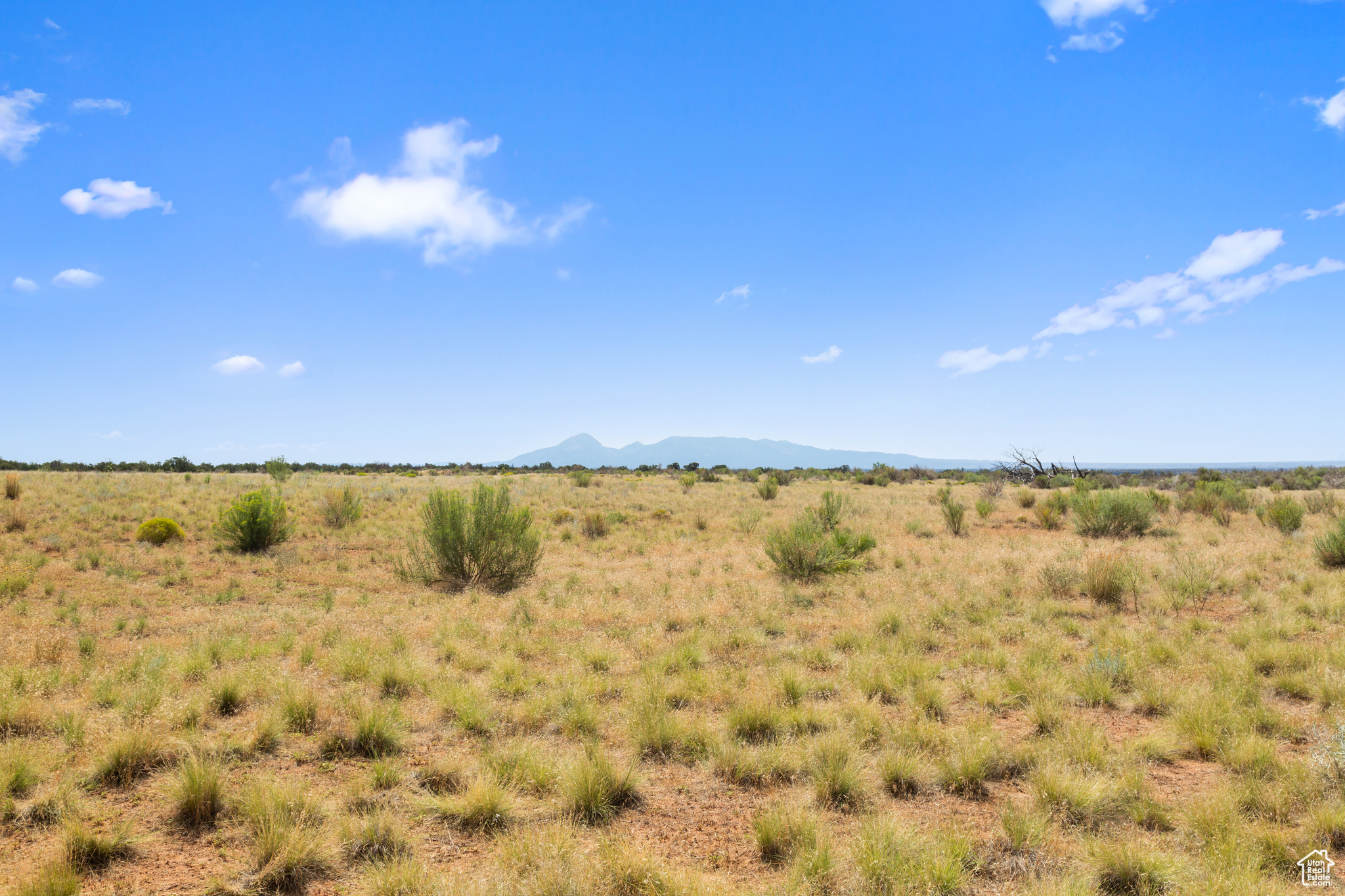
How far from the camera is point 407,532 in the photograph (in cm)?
1883

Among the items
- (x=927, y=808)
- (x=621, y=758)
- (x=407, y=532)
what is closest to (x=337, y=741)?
(x=621, y=758)

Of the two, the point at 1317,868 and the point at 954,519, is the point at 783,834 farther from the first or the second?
the point at 954,519

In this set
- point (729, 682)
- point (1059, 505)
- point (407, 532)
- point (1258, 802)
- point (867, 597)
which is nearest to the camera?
point (1258, 802)

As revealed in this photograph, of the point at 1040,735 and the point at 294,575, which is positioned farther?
the point at 294,575

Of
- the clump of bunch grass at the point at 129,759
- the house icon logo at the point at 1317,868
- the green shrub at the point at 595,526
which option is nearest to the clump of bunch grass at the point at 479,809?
the clump of bunch grass at the point at 129,759

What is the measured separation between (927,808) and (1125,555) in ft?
37.2

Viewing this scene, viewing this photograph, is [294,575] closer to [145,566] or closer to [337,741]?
[145,566]

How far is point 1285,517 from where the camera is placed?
654 inches

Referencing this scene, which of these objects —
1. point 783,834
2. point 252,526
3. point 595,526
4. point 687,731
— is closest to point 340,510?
point 252,526

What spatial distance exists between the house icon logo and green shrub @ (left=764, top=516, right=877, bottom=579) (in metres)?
9.13

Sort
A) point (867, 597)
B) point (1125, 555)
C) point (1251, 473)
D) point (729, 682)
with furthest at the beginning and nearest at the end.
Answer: point (1251, 473), point (1125, 555), point (867, 597), point (729, 682)

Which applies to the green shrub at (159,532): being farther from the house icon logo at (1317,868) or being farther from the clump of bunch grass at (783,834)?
the house icon logo at (1317,868)

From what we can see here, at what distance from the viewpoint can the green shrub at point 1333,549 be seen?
1183 centimetres

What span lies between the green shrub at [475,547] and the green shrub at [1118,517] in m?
15.7
